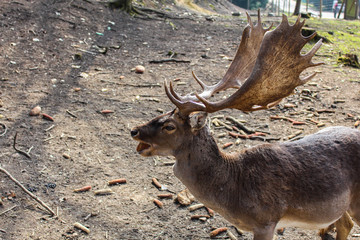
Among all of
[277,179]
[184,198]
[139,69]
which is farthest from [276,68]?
[139,69]

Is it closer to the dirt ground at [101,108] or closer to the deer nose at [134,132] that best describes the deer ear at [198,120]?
the deer nose at [134,132]

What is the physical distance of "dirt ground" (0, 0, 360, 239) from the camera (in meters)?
4.70

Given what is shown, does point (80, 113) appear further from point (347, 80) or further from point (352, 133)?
point (347, 80)

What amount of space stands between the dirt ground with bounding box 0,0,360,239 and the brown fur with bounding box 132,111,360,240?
94cm

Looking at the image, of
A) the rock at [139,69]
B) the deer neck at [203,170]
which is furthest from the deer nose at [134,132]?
the rock at [139,69]

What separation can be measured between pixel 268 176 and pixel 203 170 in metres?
0.60

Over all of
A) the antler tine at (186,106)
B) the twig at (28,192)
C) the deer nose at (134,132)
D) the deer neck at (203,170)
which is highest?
the antler tine at (186,106)

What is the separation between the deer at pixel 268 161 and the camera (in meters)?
3.70

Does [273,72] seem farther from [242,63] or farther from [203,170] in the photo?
[203,170]

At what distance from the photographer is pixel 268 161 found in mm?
3838

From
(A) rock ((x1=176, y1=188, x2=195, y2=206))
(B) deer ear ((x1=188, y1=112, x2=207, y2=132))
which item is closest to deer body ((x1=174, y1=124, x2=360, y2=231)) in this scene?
(B) deer ear ((x1=188, y1=112, x2=207, y2=132))

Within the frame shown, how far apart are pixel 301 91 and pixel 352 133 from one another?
13.9ft

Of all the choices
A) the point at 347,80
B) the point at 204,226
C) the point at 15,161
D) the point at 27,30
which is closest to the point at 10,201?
the point at 15,161

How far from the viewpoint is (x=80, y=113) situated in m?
6.78
